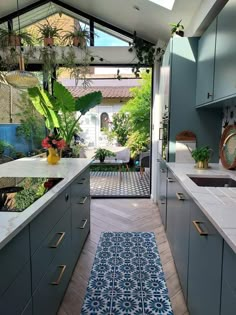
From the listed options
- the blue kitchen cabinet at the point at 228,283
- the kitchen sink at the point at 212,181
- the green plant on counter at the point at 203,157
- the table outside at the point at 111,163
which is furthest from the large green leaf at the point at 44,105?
the blue kitchen cabinet at the point at 228,283

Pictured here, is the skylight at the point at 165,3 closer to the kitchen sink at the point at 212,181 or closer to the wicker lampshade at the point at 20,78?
the wicker lampshade at the point at 20,78

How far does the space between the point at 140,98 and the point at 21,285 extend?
477 centimetres

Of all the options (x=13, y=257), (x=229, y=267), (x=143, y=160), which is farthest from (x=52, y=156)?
(x=143, y=160)

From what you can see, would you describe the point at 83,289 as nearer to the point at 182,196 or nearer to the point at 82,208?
the point at 82,208

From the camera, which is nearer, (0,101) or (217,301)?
(217,301)

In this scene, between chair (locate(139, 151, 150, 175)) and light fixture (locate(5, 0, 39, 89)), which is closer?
light fixture (locate(5, 0, 39, 89))

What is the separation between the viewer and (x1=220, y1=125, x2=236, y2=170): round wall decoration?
2546 mm

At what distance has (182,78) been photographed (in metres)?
2.96

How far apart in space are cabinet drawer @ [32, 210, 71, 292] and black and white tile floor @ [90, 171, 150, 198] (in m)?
2.83

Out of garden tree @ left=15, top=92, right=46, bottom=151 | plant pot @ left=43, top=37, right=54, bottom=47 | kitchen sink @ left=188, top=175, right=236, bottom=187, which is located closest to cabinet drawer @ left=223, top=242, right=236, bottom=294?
kitchen sink @ left=188, top=175, right=236, bottom=187

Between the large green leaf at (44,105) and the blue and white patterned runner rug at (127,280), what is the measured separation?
6.34 ft

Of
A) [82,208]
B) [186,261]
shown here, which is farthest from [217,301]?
[82,208]

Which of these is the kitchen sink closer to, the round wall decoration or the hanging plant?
the round wall decoration

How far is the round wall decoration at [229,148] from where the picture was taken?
2.55 m
